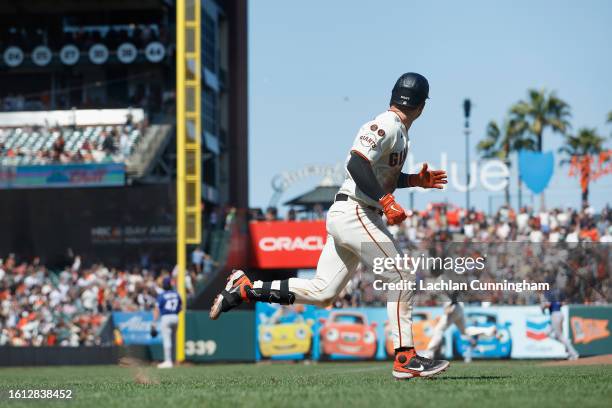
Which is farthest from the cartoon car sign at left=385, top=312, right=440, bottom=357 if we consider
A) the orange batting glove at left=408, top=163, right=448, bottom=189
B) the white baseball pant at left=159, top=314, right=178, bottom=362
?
the orange batting glove at left=408, top=163, right=448, bottom=189

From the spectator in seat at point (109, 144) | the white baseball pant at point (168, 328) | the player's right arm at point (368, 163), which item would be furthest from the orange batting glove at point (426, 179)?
the spectator in seat at point (109, 144)

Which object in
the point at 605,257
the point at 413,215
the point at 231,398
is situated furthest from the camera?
the point at 413,215

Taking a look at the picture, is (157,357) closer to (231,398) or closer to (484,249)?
(484,249)

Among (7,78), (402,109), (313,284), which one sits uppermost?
(7,78)

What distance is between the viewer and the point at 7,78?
45.2 m

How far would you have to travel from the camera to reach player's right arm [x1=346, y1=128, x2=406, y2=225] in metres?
8.45

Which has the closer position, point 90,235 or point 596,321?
point 596,321

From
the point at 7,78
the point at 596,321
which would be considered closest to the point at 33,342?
the point at 596,321

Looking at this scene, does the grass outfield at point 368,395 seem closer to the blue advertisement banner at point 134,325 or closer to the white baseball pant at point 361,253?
the white baseball pant at point 361,253

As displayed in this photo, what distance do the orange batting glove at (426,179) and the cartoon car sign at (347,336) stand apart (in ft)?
56.2

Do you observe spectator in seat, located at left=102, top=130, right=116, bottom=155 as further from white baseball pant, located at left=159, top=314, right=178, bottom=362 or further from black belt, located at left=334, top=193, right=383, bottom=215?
black belt, located at left=334, top=193, right=383, bottom=215

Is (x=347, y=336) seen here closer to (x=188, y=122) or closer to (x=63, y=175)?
(x=188, y=122)

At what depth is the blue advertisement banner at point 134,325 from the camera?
28.6 metres

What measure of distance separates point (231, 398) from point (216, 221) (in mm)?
28901
